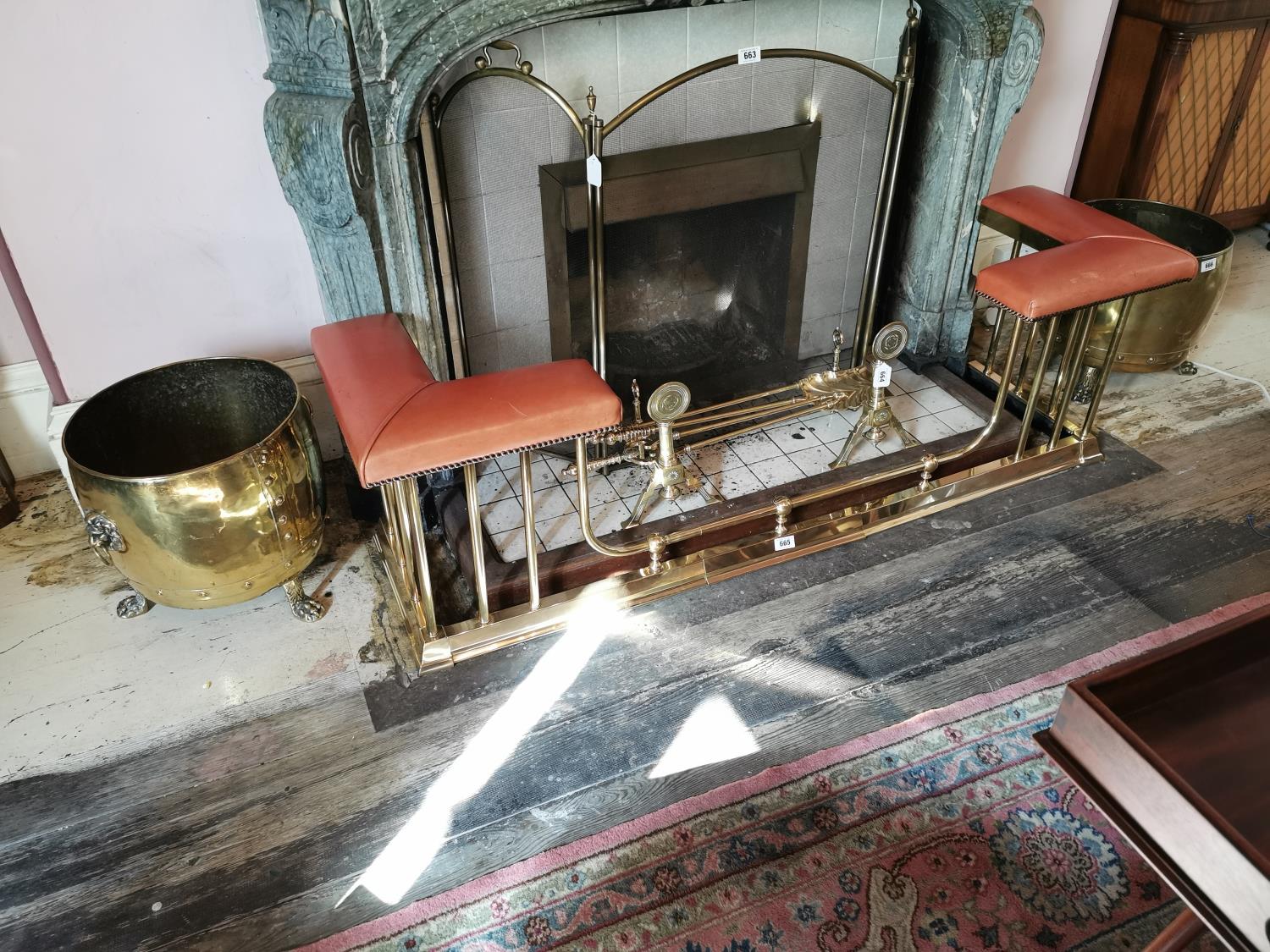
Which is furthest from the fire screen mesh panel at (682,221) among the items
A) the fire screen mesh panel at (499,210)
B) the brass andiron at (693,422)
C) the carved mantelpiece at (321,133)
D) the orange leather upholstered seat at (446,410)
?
the orange leather upholstered seat at (446,410)

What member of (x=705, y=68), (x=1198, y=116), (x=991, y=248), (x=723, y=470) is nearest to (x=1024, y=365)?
(x=991, y=248)

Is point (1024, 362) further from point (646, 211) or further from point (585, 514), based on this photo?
point (585, 514)

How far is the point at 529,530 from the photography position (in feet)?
5.72

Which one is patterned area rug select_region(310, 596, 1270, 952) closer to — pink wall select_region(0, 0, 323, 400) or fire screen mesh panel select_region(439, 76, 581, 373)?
fire screen mesh panel select_region(439, 76, 581, 373)

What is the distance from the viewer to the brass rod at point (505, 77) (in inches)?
71.4

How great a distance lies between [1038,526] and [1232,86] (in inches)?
70.6

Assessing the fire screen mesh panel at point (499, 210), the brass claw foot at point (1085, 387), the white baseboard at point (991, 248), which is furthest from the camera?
the white baseboard at point (991, 248)

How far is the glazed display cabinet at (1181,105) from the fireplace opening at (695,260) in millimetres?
1245

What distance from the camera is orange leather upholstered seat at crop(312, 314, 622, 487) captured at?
4.89ft

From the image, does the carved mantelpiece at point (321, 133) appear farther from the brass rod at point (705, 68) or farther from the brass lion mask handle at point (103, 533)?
the brass lion mask handle at point (103, 533)

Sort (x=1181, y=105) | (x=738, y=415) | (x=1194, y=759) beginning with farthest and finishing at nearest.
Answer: (x=1181, y=105), (x=738, y=415), (x=1194, y=759)

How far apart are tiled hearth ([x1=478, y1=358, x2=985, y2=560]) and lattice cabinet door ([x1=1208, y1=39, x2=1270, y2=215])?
1512 mm

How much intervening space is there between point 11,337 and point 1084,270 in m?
2.26

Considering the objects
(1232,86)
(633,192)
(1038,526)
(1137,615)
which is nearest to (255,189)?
(633,192)
